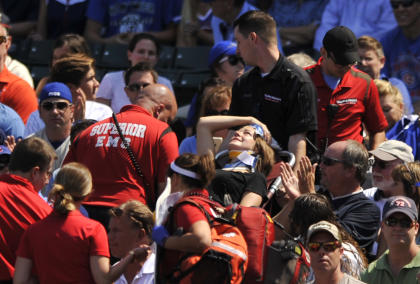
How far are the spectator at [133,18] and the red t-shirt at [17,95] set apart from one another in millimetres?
3006

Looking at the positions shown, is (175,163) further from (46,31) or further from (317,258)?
(46,31)

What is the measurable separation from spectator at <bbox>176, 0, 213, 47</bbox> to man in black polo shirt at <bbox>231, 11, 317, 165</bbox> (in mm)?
4243

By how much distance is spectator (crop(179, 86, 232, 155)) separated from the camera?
891 cm

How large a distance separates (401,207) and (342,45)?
2.08 meters

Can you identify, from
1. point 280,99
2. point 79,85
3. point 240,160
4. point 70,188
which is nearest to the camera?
point 70,188

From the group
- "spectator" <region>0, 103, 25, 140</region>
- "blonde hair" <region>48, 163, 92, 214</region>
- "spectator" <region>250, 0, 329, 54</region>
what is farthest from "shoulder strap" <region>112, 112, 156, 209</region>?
"spectator" <region>250, 0, 329, 54</region>

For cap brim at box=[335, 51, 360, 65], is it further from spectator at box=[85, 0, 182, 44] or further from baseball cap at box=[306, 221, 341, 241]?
spectator at box=[85, 0, 182, 44]

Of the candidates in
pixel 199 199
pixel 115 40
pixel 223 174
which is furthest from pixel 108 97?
pixel 199 199

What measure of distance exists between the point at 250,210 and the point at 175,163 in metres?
0.57

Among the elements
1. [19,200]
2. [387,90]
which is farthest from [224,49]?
[19,200]

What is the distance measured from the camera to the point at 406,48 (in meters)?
11.1

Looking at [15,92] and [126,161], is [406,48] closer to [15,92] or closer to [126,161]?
[15,92]

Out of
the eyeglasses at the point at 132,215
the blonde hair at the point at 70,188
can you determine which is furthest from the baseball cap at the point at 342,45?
the blonde hair at the point at 70,188

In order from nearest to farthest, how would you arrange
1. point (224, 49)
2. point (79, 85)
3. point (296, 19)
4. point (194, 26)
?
1. point (79, 85)
2. point (224, 49)
3. point (296, 19)
4. point (194, 26)
